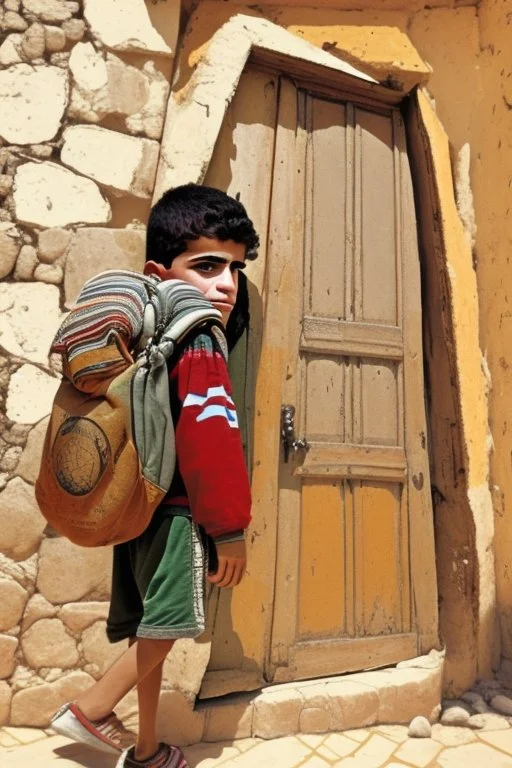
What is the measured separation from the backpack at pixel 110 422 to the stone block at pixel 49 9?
142 cm

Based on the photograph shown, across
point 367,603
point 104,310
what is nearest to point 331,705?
point 367,603

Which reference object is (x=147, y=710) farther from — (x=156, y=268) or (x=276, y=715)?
(x=156, y=268)

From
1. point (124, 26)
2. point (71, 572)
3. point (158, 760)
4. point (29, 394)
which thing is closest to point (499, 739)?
point (158, 760)

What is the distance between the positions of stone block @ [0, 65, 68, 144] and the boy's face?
2.96 feet

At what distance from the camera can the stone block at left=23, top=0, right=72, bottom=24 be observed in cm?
225

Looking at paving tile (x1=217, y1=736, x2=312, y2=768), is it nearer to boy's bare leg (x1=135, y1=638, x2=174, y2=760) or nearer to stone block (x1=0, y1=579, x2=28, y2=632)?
boy's bare leg (x1=135, y1=638, x2=174, y2=760)

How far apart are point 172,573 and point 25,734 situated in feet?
3.26

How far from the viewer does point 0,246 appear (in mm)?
2121

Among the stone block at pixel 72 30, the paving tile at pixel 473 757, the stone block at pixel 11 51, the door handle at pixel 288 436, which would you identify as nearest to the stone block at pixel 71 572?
the door handle at pixel 288 436

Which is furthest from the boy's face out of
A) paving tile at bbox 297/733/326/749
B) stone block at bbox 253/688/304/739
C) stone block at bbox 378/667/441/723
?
stone block at bbox 378/667/441/723

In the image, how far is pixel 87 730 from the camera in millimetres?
1633

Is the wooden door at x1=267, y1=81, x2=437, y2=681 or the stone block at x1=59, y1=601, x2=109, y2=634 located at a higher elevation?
the wooden door at x1=267, y1=81, x2=437, y2=681

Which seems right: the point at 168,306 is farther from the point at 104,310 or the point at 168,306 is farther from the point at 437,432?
the point at 437,432

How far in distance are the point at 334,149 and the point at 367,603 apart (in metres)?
2.03
